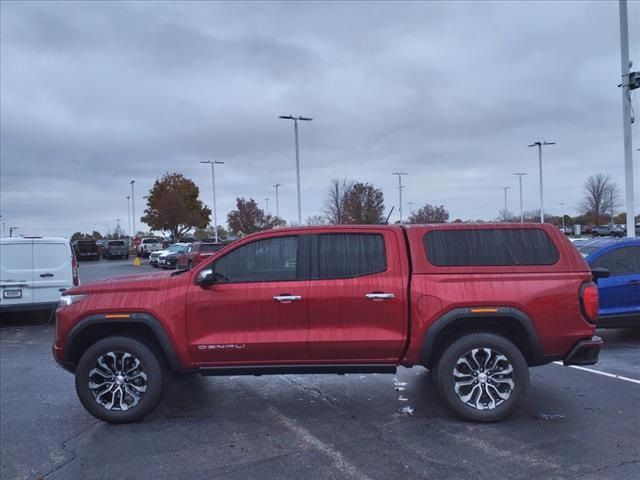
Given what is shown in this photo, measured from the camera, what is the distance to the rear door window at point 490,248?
203 inches

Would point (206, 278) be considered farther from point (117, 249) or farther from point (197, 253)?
point (117, 249)

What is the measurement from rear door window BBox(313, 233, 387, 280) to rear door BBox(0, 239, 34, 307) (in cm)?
837

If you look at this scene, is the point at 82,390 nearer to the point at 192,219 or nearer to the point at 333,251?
the point at 333,251

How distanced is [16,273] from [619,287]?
1133 centimetres

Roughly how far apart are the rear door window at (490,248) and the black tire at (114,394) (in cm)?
289

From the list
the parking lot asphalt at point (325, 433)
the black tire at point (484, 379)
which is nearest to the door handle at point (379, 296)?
the black tire at point (484, 379)

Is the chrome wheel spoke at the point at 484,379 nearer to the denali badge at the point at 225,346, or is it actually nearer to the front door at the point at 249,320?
the front door at the point at 249,320

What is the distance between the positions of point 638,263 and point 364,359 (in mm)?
5949

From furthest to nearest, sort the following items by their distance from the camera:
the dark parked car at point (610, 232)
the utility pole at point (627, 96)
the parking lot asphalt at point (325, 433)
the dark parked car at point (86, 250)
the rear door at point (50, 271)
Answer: the dark parked car at point (610, 232) → the dark parked car at point (86, 250) → the utility pole at point (627, 96) → the rear door at point (50, 271) → the parking lot asphalt at point (325, 433)

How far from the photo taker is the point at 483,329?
5188mm

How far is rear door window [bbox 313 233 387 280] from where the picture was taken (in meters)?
5.18

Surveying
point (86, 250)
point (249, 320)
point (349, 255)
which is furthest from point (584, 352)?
point (86, 250)

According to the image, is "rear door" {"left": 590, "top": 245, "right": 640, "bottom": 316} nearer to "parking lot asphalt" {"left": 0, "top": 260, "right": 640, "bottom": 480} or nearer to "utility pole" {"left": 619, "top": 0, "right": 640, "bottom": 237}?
"parking lot asphalt" {"left": 0, "top": 260, "right": 640, "bottom": 480}

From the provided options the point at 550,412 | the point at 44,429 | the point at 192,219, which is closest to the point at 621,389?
the point at 550,412
